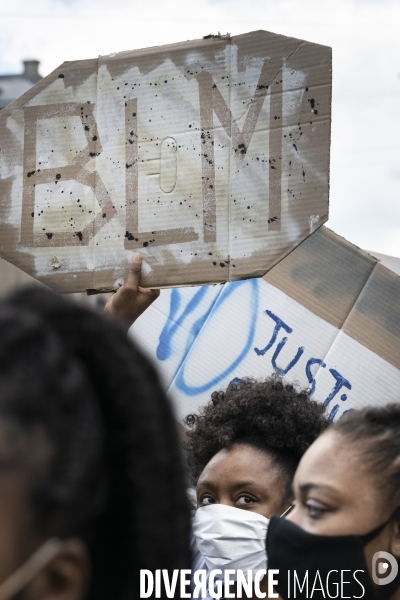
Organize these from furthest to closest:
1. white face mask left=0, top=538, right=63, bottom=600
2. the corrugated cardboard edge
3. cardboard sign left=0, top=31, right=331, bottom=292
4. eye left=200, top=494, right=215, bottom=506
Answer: the corrugated cardboard edge → eye left=200, top=494, right=215, bottom=506 → cardboard sign left=0, top=31, right=331, bottom=292 → white face mask left=0, top=538, right=63, bottom=600

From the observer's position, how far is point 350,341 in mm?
2596

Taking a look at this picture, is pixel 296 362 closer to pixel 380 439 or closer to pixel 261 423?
pixel 261 423

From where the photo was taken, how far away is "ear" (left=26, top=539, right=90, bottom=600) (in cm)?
58

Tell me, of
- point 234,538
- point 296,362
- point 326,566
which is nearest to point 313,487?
point 326,566

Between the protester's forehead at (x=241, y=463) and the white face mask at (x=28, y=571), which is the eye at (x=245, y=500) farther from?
the white face mask at (x=28, y=571)

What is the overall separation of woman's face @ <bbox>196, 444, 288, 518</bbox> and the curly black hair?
0.12 feet

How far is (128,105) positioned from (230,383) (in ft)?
3.37

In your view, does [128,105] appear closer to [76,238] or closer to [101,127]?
[101,127]

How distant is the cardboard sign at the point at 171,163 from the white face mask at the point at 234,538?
0.66 m

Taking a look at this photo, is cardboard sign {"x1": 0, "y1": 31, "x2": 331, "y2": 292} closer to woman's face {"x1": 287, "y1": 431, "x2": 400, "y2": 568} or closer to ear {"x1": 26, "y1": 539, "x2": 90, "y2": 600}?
woman's face {"x1": 287, "y1": 431, "x2": 400, "y2": 568}

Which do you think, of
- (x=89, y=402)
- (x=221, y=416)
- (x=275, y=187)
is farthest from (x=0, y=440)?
(x=221, y=416)

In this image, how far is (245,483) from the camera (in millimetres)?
2127

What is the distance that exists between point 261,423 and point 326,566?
0.96 meters

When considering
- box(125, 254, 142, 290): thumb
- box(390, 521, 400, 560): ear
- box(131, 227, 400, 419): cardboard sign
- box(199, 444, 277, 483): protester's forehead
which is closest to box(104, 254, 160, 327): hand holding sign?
box(125, 254, 142, 290): thumb
